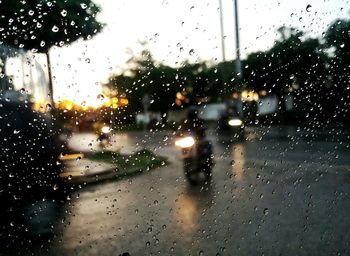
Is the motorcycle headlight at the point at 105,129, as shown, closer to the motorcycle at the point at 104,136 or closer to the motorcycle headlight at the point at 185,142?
the motorcycle at the point at 104,136

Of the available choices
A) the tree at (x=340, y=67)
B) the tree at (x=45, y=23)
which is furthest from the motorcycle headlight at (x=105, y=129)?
the tree at (x=340, y=67)

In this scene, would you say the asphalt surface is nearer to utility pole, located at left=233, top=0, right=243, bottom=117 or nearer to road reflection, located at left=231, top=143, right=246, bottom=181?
road reflection, located at left=231, top=143, right=246, bottom=181

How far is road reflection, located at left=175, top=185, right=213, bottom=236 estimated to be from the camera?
A: 1.79 metres

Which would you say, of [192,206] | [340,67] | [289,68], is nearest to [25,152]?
[192,206]

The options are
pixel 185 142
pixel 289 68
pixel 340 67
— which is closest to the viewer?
pixel 185 142

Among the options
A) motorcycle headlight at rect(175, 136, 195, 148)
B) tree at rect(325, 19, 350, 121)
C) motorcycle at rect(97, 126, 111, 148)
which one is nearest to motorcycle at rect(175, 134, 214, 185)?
motorcycle headlight at rect(175, 136, 195, 148)

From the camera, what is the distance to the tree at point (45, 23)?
1.54 m

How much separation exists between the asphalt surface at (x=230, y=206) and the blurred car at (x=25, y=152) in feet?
0.54

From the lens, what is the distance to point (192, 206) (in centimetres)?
196

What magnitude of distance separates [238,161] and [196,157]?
0.76 ft

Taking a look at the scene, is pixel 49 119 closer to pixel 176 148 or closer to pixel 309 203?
pixel 176 148

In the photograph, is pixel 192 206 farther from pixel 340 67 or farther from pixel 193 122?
pixel 340 67

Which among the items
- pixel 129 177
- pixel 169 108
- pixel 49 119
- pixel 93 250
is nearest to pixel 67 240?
pixel 93 250

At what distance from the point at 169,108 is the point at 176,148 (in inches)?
6.8
